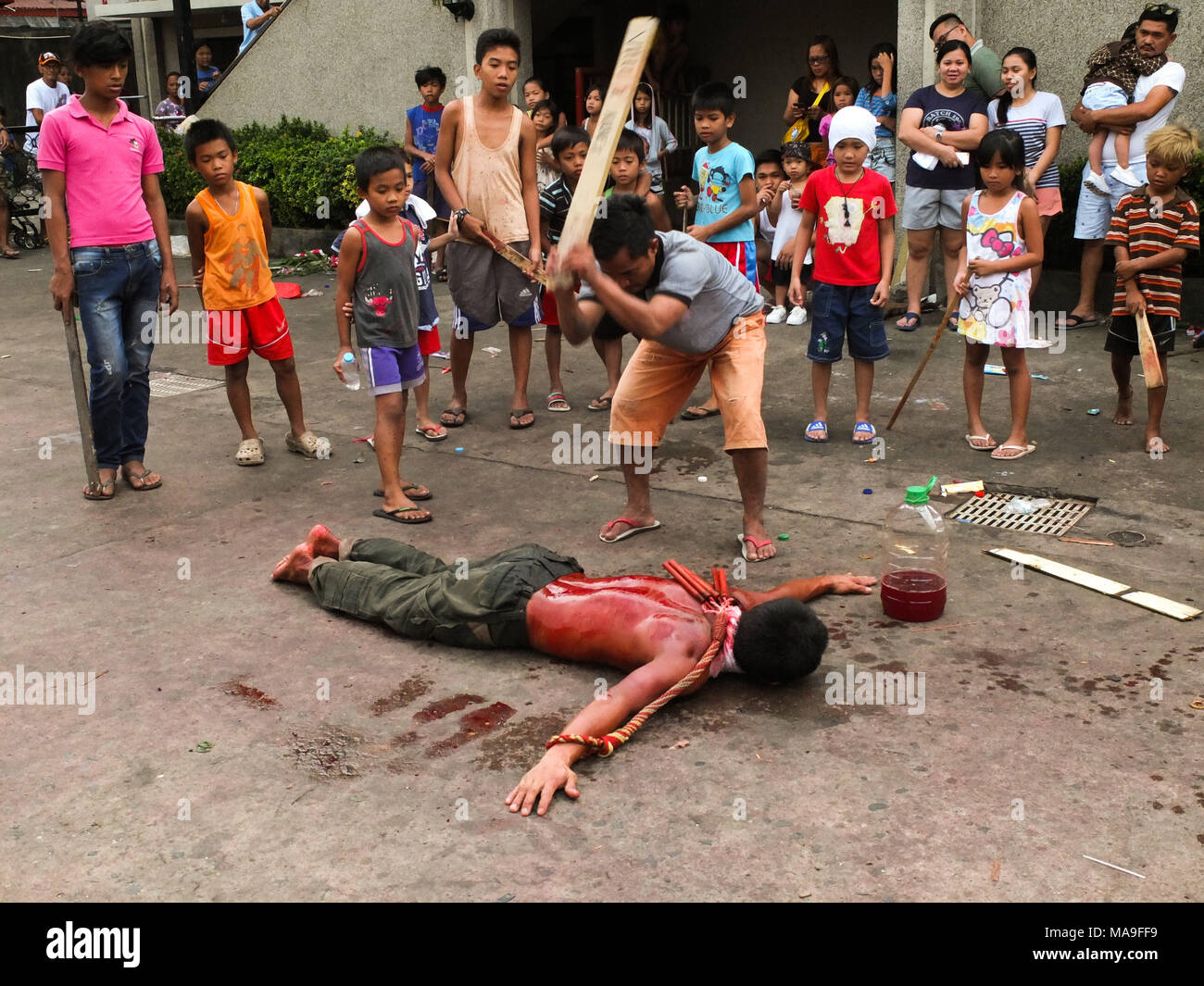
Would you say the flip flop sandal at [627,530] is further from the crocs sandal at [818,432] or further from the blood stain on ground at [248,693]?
the blood stain on ground at [248,693]

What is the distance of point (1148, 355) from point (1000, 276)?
2.58 feet

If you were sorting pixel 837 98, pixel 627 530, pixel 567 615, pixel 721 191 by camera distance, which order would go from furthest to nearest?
pixel 837 98 < pixel 721 191 < pixel 627 530 < pixel 567 615

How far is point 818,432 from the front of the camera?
627cm

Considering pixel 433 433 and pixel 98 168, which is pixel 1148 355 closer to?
pixel 433 433

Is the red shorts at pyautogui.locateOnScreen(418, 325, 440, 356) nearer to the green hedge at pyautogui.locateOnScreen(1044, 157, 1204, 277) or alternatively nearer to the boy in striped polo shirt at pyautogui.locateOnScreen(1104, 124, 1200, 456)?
the boy in striped polo shirt at pyautogui.locateOnScreen(1104, 124, 1200, 456)

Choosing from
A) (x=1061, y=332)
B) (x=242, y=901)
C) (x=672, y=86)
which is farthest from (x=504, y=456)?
(x=672, y=86)

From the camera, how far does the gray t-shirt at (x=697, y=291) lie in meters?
4.37

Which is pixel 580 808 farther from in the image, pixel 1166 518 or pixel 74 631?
pixel 1166 518

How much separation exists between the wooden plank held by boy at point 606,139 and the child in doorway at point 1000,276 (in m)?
2.51

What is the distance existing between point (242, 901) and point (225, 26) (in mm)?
18128

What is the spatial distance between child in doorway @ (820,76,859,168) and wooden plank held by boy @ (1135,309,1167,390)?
345 centimetres

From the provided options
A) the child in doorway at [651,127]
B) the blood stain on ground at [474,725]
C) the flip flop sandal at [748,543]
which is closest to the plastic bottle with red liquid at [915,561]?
the flip flop sandal at [748,543]

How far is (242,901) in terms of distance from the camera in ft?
9.27

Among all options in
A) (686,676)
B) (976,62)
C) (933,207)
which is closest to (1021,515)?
(686,676)
